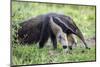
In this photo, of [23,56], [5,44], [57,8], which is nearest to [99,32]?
[57,8]

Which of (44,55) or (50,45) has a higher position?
(50,45)

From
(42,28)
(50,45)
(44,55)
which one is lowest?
(44,55)

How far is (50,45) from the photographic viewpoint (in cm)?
255

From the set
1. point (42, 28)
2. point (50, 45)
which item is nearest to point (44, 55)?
point (50, 45)

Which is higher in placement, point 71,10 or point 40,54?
point 71,10

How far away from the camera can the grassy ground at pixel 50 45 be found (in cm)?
240

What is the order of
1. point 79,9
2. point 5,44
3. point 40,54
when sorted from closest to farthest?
point 5,44
point 40,54
point 79,9

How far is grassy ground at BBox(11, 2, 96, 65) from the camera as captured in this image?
2.40 meters

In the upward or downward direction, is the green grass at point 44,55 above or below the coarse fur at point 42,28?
below

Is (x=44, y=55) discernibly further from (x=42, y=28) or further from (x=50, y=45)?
(x=42, y=28)

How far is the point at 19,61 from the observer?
2404 millimetres

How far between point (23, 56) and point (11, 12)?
1.70 ft

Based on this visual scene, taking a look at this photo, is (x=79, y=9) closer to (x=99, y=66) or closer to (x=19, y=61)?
(x=99, y=66)

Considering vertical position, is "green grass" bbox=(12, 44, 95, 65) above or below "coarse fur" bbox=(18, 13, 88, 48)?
below
